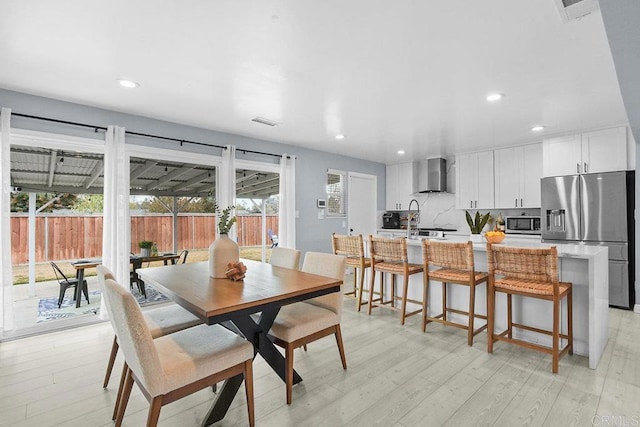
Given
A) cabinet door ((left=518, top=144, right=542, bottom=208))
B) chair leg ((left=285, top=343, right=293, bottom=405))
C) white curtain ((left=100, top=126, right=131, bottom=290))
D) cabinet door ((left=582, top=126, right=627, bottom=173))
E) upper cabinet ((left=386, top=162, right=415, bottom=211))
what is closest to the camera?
chair leg ((left=285, top=343, right=293, bottom=405))

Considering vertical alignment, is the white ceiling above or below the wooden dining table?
above

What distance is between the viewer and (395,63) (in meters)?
2.58

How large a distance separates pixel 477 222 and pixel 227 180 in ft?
14.0

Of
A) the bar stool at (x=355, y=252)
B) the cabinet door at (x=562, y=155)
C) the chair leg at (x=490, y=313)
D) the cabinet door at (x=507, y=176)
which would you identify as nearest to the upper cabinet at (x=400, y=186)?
the cabinet door at (x=507, y=176)

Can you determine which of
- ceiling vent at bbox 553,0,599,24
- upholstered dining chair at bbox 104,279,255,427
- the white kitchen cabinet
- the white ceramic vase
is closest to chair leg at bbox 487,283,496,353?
ceiling vent at bbox 553,0,599,24

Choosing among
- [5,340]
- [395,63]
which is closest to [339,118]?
[395,63]

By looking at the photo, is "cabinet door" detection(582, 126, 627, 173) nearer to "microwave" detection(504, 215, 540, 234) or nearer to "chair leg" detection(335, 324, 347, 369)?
"microwave" detection(504, 215, 540, 234)

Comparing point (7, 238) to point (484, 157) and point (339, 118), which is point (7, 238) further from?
point (484, 157)

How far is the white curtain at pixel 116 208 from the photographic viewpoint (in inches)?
143

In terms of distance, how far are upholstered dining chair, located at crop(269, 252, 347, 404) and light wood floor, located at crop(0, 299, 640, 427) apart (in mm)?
250

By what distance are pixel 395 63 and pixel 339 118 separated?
1.50 metres

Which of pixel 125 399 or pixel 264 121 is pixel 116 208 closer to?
pixel 264 121

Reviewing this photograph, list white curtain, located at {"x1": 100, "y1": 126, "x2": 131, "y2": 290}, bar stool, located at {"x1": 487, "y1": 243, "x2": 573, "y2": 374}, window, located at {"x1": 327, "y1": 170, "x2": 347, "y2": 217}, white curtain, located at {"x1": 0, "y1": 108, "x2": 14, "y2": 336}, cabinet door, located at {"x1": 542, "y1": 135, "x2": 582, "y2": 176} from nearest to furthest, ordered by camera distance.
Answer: bar stool, located at {"x1": 487, "y1": 243, "x2": 573, "y2": 374}
white curtain, located at {"x1": 0, "y1": 108, "x2": 14, "y2": 336}
white curtain, located at {"x1": 100, "y1": 126, "x2": 131, "y2": 290}
cabinet door, located at {"x1": 542, "y1": 135, "x2": 582, "y2": 176}
window, located at {"x1": 327, "y1": 170, "x2": 347, "y2": 217}

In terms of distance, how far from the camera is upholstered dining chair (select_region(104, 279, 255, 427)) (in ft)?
4.69
